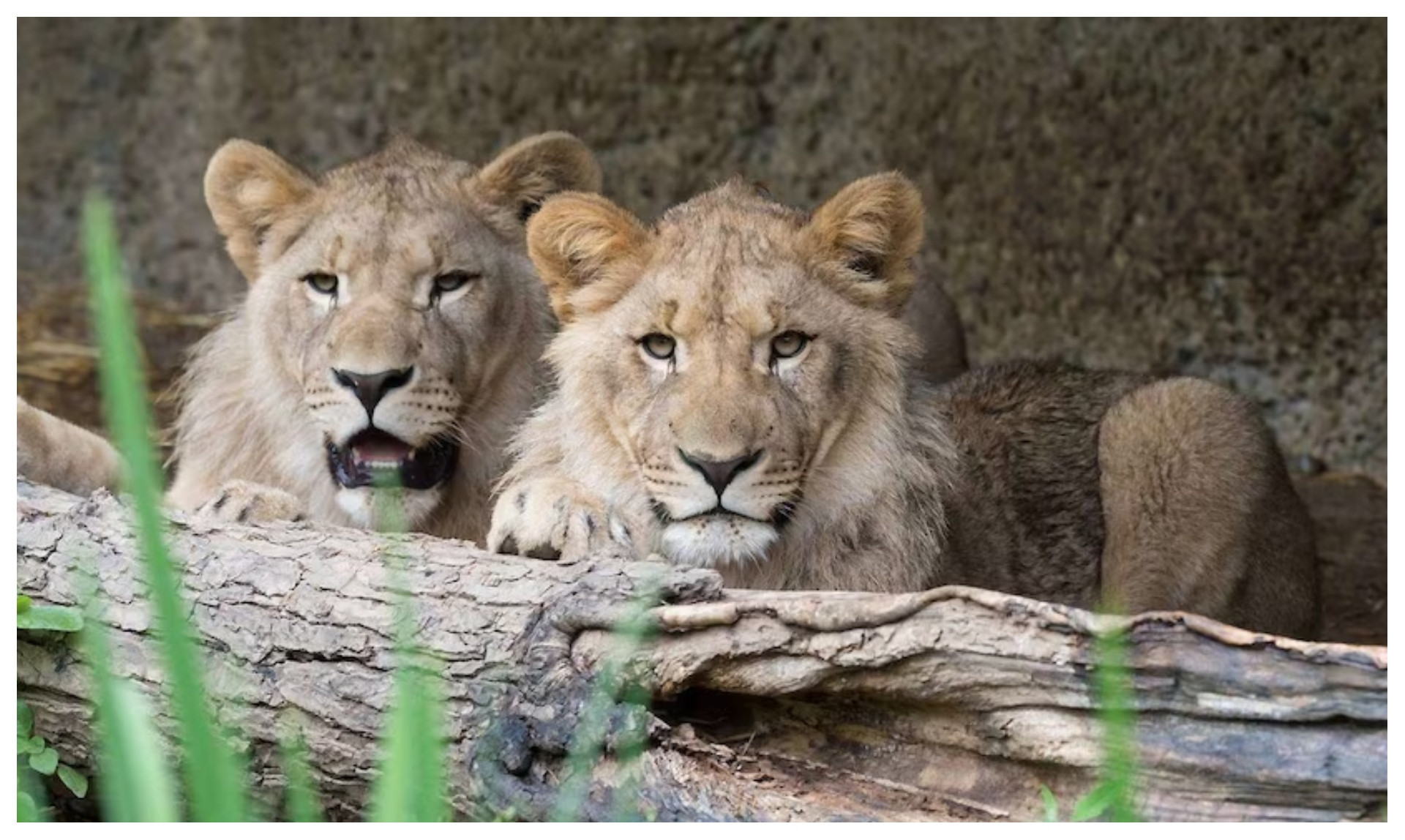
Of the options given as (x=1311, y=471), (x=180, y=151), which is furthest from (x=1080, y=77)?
(x=180, y=151)

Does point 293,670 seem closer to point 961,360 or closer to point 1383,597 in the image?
point 961,360

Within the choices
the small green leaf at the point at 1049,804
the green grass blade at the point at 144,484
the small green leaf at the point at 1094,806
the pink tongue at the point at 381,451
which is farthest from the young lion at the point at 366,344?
the green grass blade at the point at 144,484

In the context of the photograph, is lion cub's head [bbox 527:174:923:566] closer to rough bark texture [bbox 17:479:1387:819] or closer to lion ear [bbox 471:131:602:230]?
rough bark texture [bbox 17:479:1387:819]

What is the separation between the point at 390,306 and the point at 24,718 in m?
1.43

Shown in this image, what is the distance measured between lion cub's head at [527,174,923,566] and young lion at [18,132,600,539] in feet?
1.64

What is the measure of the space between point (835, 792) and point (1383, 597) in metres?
4.50

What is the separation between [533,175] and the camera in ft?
18.1

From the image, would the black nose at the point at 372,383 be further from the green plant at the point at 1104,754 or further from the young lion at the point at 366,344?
the green plant at the point at 1104,754

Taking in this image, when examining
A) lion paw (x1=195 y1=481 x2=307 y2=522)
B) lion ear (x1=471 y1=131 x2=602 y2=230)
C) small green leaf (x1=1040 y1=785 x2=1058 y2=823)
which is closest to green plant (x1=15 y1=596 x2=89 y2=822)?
lion paw (x1=195 y1=481 x2=307 y2=522)

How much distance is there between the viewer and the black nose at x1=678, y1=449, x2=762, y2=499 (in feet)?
13.5

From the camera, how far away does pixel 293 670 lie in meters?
3.90

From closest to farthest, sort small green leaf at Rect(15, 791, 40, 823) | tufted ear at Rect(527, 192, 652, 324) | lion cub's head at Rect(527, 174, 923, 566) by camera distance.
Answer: small green leaf at Rect(15, 791, 40, 823) → lion cub's head at Rect(527, 174, 923, 566) → tufted ear at Rect(527, 192, 652, 324)

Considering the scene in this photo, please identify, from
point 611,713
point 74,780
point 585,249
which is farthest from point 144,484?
point 585,249

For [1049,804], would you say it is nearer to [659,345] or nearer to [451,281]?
[659,345]
